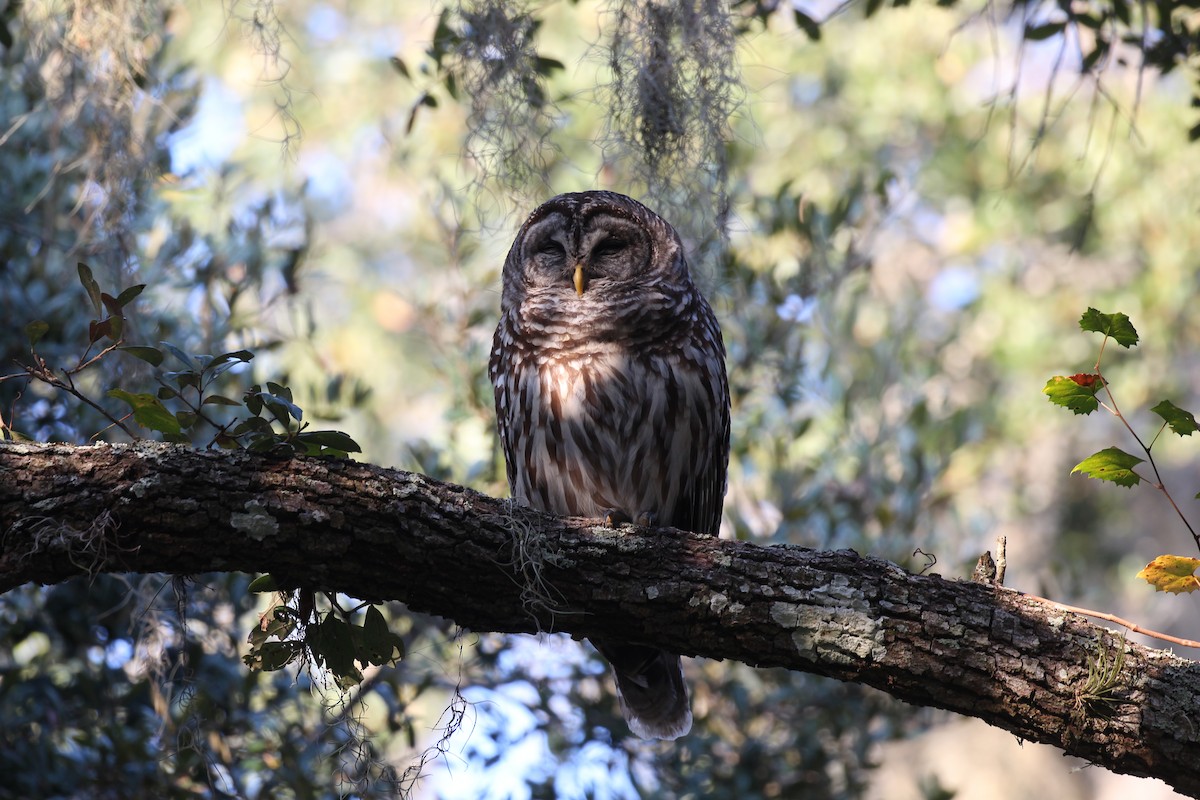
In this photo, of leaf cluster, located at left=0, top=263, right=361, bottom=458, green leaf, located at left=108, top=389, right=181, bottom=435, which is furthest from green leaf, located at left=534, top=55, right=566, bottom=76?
green leaf, located at left=108, top=389, right=181, bottom=435

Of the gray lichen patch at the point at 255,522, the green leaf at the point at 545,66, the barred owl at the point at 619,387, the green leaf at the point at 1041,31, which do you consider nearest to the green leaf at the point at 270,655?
the gray lichen patch at the point at 255,522

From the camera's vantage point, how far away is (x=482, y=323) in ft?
18.0

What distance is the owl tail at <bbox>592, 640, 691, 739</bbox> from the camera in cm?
401

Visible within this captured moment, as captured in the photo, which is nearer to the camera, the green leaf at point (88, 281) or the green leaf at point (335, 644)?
the green leaf at point (88, 281)

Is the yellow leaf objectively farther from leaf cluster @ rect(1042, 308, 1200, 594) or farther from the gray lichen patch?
the gray lichen patch

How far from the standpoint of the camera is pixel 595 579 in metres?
2.69

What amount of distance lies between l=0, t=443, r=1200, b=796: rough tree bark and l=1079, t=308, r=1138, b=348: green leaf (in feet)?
1.99

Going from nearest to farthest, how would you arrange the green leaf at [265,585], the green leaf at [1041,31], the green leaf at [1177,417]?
1. the green leaf at [1177,417]
2. the green leaf at [265,585]
3. the green leaf at [1041,31]

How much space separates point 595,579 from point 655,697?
1.49 metres

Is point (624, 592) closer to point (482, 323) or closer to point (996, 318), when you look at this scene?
point (482, 323)

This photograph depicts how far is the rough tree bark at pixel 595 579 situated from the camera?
7.92 ft

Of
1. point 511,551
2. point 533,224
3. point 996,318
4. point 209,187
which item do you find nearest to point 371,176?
point 996,318

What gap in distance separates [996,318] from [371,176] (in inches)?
318

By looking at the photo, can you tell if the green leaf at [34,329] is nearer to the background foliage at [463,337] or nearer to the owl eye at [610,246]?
the background foliage at [463,337]
